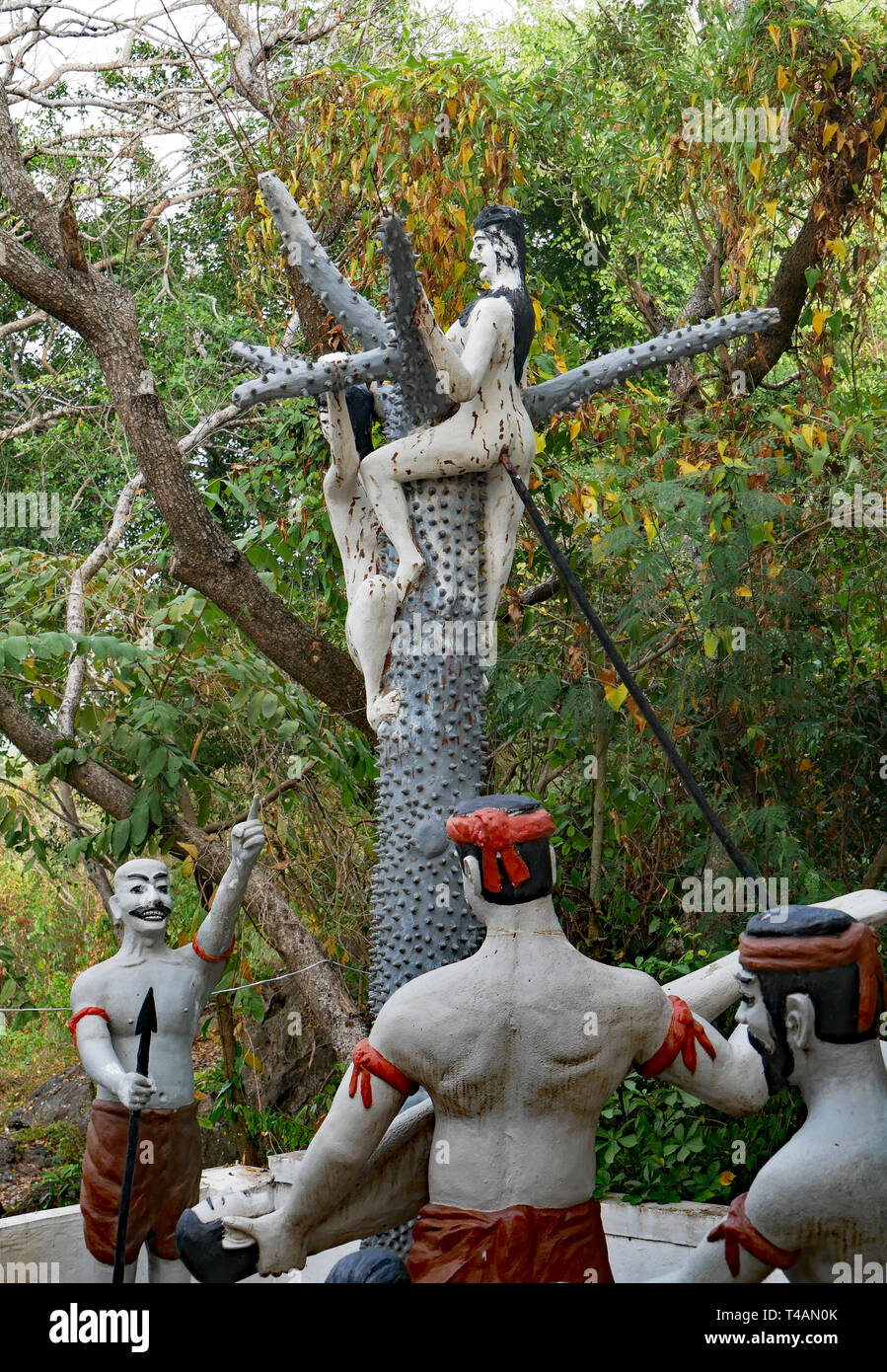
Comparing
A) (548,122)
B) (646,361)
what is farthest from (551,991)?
(548,122)

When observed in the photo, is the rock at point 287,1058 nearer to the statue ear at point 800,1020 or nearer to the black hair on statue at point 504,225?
the black hair on statue at point 504,225

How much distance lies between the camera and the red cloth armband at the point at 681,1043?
3.04 meters

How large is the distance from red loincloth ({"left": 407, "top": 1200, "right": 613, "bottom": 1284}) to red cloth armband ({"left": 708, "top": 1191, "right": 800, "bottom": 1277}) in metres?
0.42

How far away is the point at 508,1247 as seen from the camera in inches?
116

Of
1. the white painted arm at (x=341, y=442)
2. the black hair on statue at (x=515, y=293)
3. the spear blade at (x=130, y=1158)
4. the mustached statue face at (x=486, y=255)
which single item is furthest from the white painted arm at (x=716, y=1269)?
the mustached statue face at (x=486, y=255)

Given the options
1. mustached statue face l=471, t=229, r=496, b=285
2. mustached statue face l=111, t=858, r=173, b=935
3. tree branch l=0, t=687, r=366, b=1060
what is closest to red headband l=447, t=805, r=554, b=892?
mustached statue face l=111, t=858, r=173, b=935

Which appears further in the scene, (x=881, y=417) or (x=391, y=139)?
(x=391, y=139)

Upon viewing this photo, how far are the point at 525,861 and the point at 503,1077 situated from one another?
17.8 inches

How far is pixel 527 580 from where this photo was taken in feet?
24.8

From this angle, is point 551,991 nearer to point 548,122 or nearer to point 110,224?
point 548,122

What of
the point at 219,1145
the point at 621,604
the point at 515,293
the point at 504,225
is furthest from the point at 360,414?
the point at 219,1145

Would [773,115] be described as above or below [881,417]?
above

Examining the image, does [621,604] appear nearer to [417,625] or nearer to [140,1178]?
[417,625]

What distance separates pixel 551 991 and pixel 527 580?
4.75 meters
